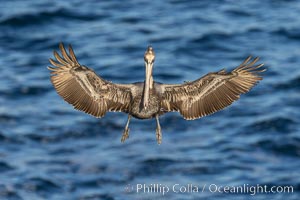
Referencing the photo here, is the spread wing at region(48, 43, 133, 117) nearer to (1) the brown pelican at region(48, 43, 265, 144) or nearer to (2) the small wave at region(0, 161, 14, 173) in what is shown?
(1) the brown pelican at region(48, 43, 265, 144)

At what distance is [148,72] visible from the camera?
851 inches

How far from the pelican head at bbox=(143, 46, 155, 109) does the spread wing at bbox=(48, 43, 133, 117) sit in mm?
1157

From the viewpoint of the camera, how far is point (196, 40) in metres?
58.6

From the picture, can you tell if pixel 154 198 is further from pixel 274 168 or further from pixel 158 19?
pixel 158 19

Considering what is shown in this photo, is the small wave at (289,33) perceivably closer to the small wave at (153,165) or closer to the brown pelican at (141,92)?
the small wave at (153,165)

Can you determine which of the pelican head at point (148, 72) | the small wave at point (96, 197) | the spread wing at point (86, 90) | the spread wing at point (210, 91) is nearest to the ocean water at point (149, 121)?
the small wave at point (96, 197)

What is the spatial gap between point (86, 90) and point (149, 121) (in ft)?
91.8

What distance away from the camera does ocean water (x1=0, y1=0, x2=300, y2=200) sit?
49344mm

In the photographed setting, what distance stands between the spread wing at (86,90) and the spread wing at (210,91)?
1159 mm

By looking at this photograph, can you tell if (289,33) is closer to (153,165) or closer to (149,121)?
(149,121)

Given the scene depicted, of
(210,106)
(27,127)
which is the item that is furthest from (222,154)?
(210,106)

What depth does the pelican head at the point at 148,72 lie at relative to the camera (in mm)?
21500

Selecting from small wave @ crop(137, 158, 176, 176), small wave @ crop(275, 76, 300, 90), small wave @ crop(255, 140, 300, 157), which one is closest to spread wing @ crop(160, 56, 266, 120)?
small wave @ crop(137, 158, 176, 176)

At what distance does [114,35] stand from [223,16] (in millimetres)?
7100
